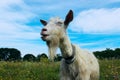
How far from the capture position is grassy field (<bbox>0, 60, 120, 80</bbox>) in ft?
65.9

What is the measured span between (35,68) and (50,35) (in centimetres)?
1162

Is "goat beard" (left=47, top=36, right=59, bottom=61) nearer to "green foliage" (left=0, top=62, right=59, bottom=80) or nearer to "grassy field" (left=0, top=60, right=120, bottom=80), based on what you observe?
"grassy field" (left=0, top=60, right=120, bottom=80)

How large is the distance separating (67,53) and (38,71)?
385 inches

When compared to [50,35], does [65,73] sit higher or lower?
lower

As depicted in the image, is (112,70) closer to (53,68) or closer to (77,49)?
(53,68)

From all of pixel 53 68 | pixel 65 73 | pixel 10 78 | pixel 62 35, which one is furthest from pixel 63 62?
pixel 53 68

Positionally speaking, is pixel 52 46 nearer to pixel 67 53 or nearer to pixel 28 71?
pixel 67 53

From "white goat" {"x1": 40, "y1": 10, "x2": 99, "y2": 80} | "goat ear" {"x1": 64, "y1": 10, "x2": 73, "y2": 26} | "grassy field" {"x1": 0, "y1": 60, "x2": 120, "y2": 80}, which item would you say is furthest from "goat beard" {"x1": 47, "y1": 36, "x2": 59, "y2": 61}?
"grassy field" {"x1": 0, "y1": 60, "x2": 120, "y2": 80}

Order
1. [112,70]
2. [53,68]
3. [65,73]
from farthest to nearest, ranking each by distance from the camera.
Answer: [53,68], [112,70], [65,73]

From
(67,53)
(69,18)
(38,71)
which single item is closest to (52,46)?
(67,53)

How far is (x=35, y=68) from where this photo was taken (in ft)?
73.8

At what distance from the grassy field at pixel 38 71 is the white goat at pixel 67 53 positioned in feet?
19.4

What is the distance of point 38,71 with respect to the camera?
21656 mm

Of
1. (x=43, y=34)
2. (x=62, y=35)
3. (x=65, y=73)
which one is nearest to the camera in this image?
(x=43, y=34)
